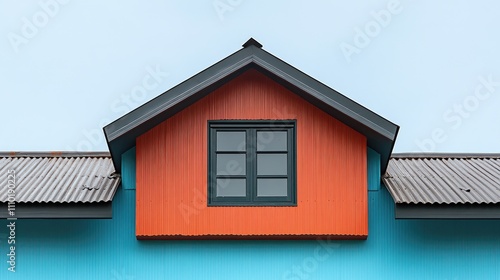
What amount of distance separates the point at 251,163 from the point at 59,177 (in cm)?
329

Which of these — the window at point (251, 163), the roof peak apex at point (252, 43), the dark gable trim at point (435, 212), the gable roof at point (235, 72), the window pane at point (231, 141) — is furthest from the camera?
the window pane at point (231, 141)

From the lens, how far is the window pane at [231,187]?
8.94 m

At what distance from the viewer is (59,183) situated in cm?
936

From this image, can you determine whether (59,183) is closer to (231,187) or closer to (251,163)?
(231,187)

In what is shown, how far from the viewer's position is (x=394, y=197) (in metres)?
8.55

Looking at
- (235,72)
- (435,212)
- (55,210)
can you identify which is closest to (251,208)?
(235,72)

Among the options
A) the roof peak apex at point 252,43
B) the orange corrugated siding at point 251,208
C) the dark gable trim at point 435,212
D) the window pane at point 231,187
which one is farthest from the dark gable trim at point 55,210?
the dark gable trim at point 435,212

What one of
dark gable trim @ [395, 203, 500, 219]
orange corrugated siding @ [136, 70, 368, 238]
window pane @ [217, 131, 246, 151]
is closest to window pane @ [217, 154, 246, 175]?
window pane @ [217, 131, 246, 151]

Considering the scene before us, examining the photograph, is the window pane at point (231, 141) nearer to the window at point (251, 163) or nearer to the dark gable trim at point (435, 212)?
the window at point (251, 163)

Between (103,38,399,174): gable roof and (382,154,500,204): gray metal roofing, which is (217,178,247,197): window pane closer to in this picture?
(103,38,399,174): gable roof

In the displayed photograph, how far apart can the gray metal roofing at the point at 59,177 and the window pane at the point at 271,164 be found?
225 centimetres

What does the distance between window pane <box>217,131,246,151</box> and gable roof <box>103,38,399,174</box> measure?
2.55 feet

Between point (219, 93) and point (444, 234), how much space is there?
13.6 feet

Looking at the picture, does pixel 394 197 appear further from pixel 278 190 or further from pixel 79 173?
pixel 79 173
